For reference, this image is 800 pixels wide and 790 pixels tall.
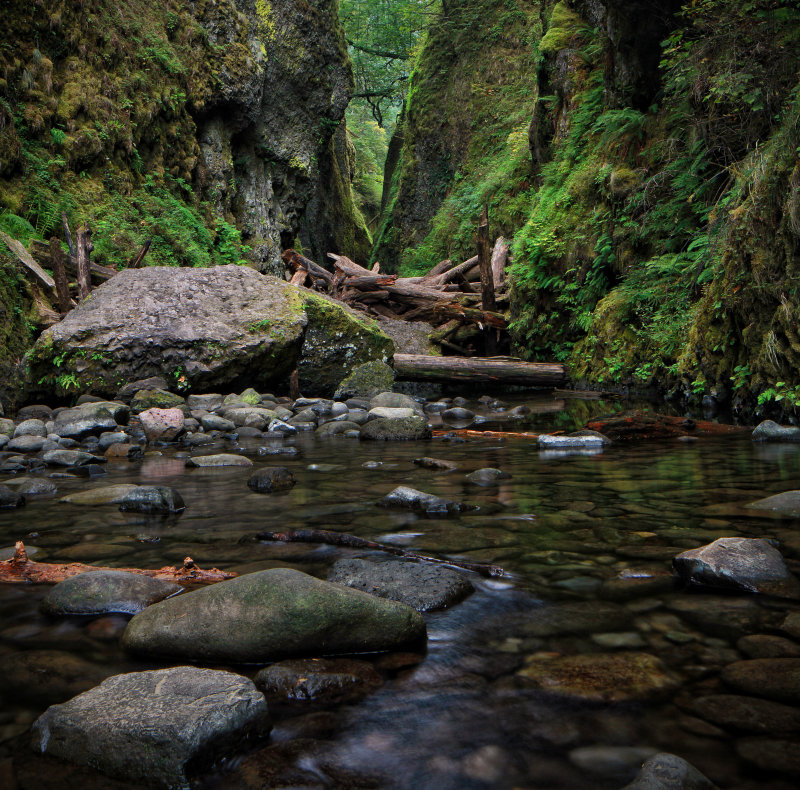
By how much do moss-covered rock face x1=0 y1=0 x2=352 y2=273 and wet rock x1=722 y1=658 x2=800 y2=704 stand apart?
439 inches

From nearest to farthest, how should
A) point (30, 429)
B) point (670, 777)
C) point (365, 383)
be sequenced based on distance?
point (670, 777) < point (30, 429) < point (365, 383)

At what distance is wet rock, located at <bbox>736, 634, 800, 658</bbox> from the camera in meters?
1.61

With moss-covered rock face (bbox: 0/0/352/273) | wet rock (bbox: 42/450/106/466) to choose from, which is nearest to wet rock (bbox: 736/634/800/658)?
wet rock (bbox: 42/450/106/466)

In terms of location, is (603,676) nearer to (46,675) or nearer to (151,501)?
(46,675)

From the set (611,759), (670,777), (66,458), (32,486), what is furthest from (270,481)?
(670,777)

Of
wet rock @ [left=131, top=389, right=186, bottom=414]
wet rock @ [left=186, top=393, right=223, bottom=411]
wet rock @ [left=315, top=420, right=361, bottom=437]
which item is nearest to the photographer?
wet rock @ [left=315, top=420, right=361, bottom=437]

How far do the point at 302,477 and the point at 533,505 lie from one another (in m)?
1.76

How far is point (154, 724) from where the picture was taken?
1285mm

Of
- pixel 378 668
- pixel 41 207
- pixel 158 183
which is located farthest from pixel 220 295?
pixel 378 668

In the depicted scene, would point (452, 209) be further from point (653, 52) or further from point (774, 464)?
point (774, 464)

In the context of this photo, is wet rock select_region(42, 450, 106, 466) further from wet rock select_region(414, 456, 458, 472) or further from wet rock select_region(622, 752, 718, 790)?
wet rock select_region(622, 752, 718, 790)

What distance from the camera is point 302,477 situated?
4.35 m

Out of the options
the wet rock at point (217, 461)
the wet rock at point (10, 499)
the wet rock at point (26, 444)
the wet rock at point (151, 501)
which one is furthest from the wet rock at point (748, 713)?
the wet rock at point (26, 444)

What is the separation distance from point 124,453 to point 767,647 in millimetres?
5142
